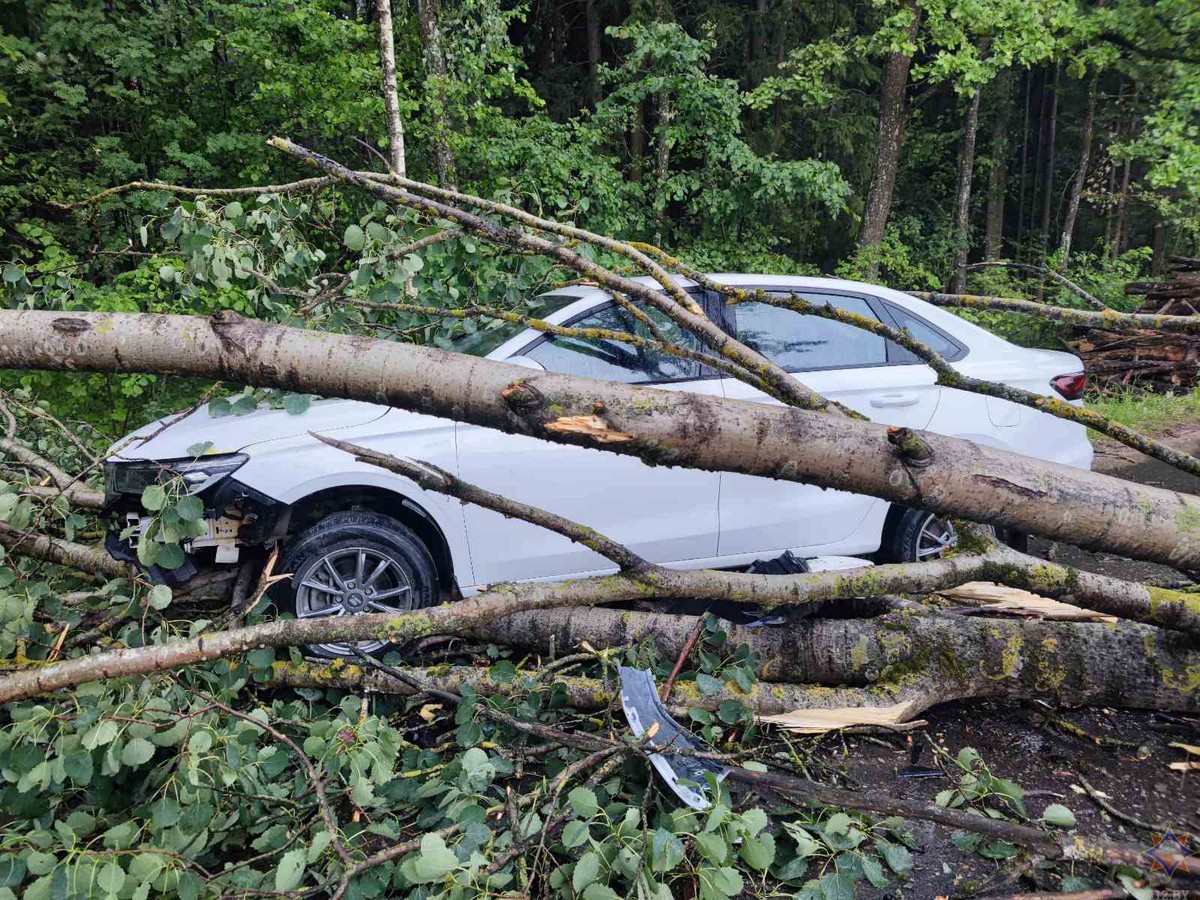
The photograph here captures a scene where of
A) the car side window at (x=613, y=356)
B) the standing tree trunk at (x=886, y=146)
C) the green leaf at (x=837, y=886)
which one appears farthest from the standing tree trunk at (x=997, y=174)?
the green leaf at (x=837, y=886)

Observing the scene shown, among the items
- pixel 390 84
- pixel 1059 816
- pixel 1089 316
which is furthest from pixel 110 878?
pixel 390 84

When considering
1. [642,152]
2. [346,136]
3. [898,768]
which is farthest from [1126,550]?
[642,152]

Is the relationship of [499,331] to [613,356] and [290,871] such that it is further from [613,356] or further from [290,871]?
[290,871]

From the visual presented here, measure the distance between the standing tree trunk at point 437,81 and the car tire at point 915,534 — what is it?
7.50 m

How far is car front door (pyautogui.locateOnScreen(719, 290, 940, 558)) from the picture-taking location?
3.91 m

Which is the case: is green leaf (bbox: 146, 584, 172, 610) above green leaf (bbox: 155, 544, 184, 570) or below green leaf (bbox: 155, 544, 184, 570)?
below

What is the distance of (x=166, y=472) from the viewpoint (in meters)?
3.27

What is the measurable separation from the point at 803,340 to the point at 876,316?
0.46 metres

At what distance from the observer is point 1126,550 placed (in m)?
1.98

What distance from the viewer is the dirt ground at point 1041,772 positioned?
201 cm

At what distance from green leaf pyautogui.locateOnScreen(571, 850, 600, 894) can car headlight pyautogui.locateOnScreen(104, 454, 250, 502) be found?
228cm

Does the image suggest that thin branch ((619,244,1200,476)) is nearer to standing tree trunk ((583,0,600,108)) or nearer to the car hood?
the car hood

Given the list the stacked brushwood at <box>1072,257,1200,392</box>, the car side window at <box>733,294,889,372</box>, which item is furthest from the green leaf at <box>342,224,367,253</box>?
the stacked brushwood at <box>1072,257,1200,392</box>

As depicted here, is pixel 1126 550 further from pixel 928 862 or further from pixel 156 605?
Result: pixel 156 605
